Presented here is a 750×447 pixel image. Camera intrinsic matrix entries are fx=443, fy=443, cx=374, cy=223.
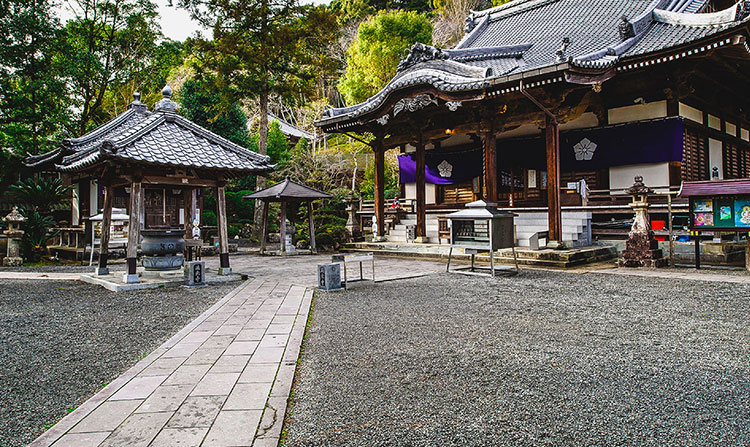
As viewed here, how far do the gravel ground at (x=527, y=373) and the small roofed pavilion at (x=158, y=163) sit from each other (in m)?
4.14

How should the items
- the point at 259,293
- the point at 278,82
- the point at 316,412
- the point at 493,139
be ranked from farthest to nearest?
1. the point at 278,82
2. the point at 493,139
3. the point at 259,293
4. the point at 316,412

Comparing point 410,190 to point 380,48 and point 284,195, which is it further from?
point 380,48

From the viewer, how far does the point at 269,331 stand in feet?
15.6

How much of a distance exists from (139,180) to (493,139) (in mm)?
8296

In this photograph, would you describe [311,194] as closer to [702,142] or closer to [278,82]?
[278,82]

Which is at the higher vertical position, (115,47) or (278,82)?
(115,47)

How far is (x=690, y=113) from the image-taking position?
38.7 feet

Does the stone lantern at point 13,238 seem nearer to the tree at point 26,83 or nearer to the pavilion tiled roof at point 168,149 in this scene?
the pavilion tiled roof at point 168,149

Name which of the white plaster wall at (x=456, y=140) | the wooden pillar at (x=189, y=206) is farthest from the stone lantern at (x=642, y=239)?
the wooden pillar at (x=189, y=206)

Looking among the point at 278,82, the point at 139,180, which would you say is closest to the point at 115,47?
the point at 278,82

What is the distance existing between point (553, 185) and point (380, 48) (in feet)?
53.9

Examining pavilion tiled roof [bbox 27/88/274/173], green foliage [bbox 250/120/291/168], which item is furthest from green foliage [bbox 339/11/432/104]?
pavilion tiled roof [bbox 27/88/274/173]

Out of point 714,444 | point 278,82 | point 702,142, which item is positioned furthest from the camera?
point 278,82

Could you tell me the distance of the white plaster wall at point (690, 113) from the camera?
1133 cm
